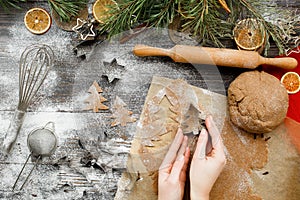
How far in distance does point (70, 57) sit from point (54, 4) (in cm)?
20

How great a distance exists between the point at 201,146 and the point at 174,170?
12 centimetres

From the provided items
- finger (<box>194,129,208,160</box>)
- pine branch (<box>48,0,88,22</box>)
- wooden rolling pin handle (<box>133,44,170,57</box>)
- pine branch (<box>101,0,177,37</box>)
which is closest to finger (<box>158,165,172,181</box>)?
finger (<box>194,129,208,160</box>)

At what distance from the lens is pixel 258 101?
169cm

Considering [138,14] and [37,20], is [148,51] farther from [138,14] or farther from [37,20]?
[37,20]

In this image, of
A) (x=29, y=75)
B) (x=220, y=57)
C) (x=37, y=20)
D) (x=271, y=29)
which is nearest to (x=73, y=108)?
(x=29, y=75)

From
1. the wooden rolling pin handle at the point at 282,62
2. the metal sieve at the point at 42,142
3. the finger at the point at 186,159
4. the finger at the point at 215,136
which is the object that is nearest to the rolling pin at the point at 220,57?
the wooden rolling pin handle at the point at 282,62

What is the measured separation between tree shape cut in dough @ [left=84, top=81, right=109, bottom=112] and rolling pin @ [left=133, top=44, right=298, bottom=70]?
23 centimetres

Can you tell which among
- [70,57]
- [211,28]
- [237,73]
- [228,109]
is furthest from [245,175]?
[70,57]

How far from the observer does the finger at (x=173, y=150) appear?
1.77 meters

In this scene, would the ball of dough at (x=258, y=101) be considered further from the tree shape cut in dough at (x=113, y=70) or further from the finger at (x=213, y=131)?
the tree shape cut in dough at (x=113, y=70)

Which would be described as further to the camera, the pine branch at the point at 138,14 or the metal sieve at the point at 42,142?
the metal sieve at the point at 42,142

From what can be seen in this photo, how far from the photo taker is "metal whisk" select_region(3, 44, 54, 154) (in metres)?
1.79

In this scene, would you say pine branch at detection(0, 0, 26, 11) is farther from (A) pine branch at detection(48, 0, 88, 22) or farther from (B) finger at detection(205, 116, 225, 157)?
(B) finger at detection(205, 116, 225, 157)

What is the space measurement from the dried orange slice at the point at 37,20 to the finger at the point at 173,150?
59cm
